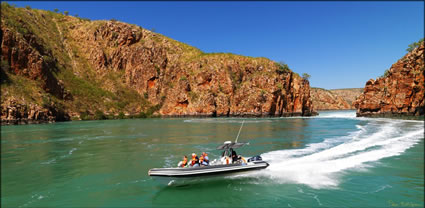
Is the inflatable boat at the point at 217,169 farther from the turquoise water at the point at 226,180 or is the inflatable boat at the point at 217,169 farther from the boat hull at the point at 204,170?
the turquoise water at the point at 226,180

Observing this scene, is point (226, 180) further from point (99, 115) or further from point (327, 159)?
point (99, 115)

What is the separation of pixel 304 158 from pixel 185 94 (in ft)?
299

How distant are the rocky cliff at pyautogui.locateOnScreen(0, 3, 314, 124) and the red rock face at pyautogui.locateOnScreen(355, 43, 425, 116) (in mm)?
35782

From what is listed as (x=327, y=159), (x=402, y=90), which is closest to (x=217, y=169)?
(x=327, y=159)

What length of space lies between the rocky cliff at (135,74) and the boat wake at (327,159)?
2929 inches

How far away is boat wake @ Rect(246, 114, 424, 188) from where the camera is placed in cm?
1752

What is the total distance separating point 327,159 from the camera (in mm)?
22781

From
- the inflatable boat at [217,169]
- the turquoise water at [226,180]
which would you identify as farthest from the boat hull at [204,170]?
the turquoise water at [226,180]

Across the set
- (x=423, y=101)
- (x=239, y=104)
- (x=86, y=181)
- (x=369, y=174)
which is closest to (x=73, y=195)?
(x=86, y=181)

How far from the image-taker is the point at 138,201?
44.4 ft

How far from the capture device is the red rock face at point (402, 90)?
2648 inches

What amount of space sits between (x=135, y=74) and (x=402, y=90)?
106 m

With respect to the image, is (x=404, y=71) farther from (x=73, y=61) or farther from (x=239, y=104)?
(x=73, y=61)

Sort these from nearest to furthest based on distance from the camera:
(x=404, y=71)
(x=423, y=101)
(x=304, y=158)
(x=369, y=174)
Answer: (x=369, y=174), (x=304, y=158), (x=423, y=101), (x=404, y=71)
